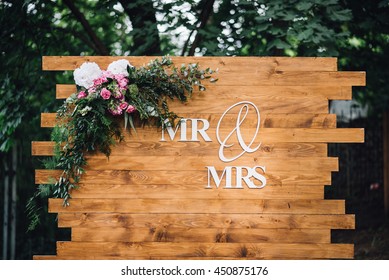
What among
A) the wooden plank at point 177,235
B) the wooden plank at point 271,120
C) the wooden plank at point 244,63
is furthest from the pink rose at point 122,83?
the wooden plank at point 177,235

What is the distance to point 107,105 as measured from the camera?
3826 mm

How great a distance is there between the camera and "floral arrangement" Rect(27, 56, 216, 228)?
382 cm

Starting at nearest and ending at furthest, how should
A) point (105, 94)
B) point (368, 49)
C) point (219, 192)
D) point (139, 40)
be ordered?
point (105, 94)
point (219, 192)
point (139, 40)
point (368, 49)

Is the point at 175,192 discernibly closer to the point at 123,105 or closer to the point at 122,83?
the point at 123,105

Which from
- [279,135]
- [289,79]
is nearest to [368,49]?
[289,79]

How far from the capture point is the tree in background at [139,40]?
498cm

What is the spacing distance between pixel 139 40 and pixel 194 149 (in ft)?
8.85

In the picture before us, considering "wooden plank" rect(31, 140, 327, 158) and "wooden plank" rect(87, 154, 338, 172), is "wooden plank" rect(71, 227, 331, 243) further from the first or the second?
"wooden plank" rect(31, 140, 327, 158)

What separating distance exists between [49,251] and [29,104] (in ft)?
7.85

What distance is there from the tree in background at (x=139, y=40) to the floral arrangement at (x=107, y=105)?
4.37ft

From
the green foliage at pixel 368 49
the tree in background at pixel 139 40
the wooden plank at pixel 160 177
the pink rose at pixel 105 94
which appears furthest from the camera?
the green foliage at pixel 368 49

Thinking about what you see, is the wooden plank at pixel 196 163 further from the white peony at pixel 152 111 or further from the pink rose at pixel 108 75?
the pink rose at pixel 108 75

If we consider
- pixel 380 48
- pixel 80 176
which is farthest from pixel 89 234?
pixel 380 48

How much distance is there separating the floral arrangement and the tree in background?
133 cm
